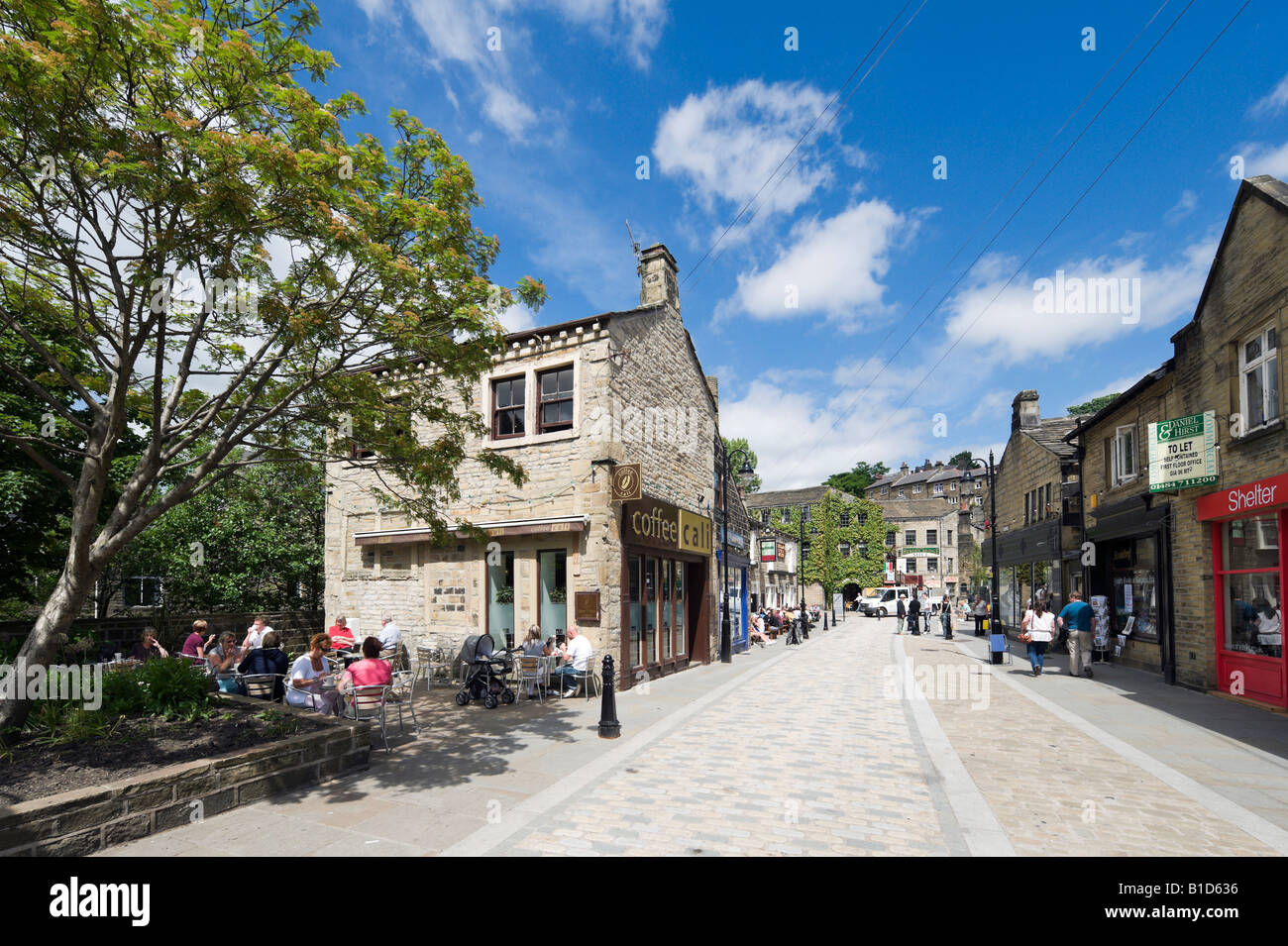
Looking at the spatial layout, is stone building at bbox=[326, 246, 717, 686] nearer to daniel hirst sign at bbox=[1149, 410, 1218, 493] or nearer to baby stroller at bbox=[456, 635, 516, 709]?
baby stroller at bbox=[456, 635, 516, 709]

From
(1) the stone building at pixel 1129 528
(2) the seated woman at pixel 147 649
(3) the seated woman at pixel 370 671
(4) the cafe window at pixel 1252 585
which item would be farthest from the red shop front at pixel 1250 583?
(2) the seated woman at pixel 147 649

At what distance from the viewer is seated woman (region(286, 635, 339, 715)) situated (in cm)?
827

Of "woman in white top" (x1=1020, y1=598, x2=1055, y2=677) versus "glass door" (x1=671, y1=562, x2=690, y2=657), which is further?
"glass door" (x1=671, y1=562, x2=690, y2=657)

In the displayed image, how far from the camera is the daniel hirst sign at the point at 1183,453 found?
1154 centimetres

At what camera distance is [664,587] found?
50.8ft

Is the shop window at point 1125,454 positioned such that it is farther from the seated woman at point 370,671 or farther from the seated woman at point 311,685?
the seated woman at point 311,685

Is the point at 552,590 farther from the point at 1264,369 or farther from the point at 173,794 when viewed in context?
the point at 1264,369

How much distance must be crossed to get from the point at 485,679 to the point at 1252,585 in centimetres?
1302

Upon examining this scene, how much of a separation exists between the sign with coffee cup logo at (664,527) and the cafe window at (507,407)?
3.07 metres

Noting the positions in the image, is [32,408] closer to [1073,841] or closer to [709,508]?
[709,508]

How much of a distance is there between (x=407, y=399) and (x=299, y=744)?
4.12m

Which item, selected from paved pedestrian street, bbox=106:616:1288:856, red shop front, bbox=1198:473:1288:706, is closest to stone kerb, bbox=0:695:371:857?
paved pedestrian street, bbox=106:616:1288:856

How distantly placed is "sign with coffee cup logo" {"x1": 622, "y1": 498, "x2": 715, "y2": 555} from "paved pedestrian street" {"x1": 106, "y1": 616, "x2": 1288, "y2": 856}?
327 cm
